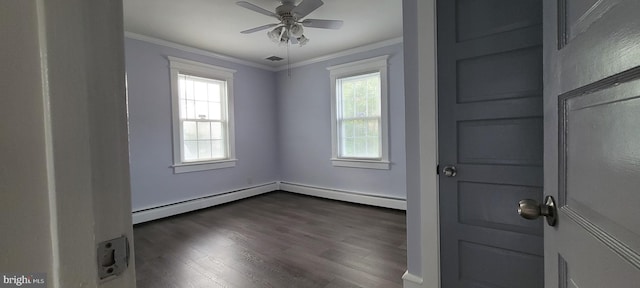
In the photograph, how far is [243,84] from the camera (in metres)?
4.90

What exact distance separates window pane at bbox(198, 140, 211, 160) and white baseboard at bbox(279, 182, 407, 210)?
164 centimetres

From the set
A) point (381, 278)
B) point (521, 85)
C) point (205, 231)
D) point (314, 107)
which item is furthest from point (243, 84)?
point (521, 85)

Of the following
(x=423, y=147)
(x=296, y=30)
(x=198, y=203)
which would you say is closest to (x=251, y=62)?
(x=296, y=30)

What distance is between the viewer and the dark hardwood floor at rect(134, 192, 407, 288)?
2.19m

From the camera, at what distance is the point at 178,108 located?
404 cm

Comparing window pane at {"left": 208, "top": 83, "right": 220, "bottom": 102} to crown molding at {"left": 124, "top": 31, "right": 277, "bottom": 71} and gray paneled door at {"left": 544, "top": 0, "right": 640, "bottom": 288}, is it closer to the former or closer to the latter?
crown molding at {"left": 124, "top": 31, "right": 277, "bottom": 71}

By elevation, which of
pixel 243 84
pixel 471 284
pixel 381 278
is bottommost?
pixel 381 278

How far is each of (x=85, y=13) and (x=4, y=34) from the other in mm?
100

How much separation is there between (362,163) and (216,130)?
2490 mm

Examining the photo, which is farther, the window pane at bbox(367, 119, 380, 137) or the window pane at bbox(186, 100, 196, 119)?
the window pane at bbox(367, 119, 380, 137)

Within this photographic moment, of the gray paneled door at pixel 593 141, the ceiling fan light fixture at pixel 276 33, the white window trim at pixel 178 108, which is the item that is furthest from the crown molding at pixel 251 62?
the gray paneled door at pixel 593 141

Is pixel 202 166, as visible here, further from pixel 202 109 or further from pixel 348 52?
pixel 348 52

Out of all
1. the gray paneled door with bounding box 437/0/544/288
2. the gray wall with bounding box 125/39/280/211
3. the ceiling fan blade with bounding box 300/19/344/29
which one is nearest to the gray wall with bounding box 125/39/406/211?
the gray wall with bounding box 125/39/280/211

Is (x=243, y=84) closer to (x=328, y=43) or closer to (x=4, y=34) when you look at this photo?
(x=328, y=43)
